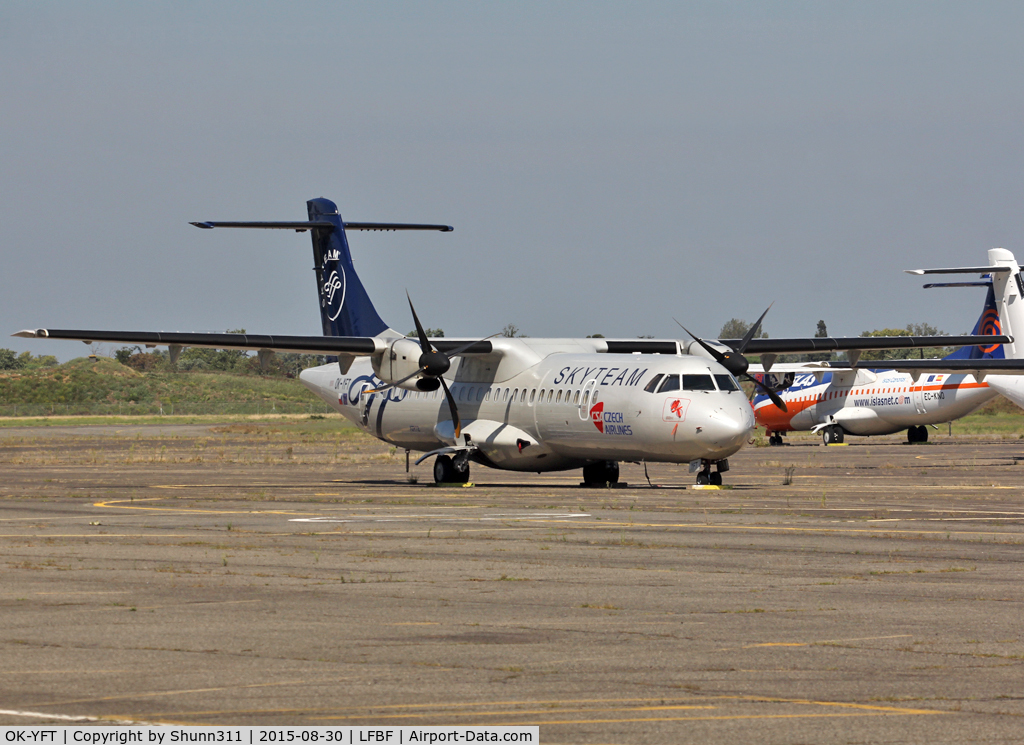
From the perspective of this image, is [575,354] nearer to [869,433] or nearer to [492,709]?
[492,709]

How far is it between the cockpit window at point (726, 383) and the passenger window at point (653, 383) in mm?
1163

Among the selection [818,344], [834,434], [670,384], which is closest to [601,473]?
[670,384]

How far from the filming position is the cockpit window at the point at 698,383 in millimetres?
27984

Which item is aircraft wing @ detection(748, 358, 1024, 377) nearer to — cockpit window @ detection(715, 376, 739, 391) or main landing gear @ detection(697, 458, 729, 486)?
main landing gear @ detection(697, 458, 729, 486)

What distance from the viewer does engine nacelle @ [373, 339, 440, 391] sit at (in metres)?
32.4

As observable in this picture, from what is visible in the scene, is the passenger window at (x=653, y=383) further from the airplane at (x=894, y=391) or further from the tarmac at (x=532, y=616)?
the airplane at (x=894, y=391)

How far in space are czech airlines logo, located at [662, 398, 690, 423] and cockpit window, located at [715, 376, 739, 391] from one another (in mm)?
902

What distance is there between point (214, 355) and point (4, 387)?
39.5m

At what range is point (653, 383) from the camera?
93.2 feet

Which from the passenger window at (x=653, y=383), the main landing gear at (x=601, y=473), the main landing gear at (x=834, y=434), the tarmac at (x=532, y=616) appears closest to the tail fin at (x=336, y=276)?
the main landing gear at (x=601, y=473)

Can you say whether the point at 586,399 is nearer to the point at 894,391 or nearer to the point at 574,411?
the point at 574,411

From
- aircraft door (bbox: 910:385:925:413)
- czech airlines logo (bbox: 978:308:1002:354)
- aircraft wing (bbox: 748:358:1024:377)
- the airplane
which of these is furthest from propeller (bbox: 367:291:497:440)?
aircraft door (bbox: 910:385:925:413)

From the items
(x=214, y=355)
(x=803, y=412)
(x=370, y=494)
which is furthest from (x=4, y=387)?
(x=370, y=494)

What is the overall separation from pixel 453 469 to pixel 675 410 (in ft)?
23.0
